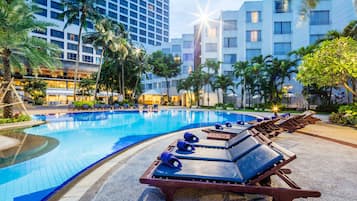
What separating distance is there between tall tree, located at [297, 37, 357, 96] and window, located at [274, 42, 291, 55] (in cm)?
2050

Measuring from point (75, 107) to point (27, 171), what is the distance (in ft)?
60.8

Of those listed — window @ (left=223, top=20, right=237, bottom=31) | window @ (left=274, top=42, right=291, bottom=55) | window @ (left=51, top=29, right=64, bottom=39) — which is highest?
window @ (left=51, top=29, right=64, bottom=39)

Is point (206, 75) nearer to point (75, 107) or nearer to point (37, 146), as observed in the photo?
point (75, 107)

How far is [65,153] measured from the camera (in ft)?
21.5

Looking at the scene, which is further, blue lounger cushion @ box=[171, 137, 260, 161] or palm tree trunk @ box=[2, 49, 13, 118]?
palm tree trunk @ box=[2, 49, 13, 118]

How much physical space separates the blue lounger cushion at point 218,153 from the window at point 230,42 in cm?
3198

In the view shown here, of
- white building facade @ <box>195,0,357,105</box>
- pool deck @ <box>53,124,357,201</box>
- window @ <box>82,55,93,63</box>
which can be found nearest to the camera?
pool deck @ <box>53,124,357,201</box>

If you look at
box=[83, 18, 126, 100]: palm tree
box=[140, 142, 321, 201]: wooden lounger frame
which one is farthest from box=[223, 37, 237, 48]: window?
box=[140, 142, 321, 201]: wooden lounger frame

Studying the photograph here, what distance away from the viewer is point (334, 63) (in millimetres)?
10117

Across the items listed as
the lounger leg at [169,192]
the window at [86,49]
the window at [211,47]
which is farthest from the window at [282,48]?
the window at [86,49]

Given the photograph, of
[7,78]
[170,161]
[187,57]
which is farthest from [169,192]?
[187,57]

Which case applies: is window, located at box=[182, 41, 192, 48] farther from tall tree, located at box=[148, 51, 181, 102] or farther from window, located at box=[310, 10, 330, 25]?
window, located at box=[310, 10, 330, 25]

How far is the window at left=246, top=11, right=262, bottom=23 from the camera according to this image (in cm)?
3144

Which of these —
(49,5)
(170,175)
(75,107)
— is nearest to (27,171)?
(170,175)
